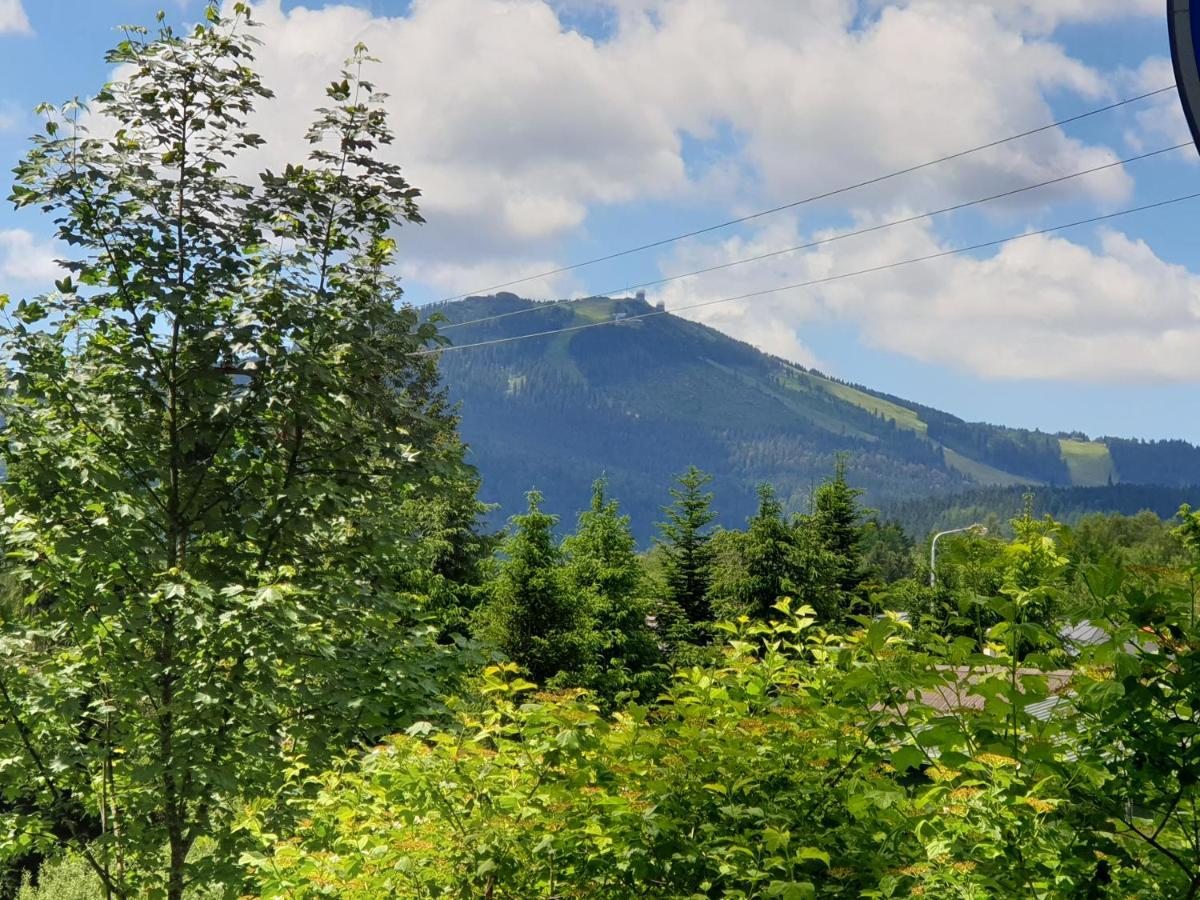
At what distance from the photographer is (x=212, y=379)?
510 cm

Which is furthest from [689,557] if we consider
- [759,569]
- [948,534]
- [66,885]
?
[948,534]

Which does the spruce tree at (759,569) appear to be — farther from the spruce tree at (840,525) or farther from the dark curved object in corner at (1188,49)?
the dark curved object in corner at (1188,49)

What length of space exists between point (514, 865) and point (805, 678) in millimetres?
1597

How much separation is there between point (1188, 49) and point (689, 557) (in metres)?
26.2

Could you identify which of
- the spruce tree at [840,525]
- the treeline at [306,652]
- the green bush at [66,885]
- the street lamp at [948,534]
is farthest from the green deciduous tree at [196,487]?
the spruce tree at [840,525]

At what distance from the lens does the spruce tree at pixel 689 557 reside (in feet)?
92.5

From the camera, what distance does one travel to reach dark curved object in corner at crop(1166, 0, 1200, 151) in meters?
2.69

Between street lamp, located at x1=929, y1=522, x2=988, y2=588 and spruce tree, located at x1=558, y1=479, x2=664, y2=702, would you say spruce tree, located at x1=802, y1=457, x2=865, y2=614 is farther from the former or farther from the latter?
spruce tree, located at x1=558, y1=479, x2=664, y2=702

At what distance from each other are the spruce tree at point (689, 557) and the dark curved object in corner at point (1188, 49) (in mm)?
25360

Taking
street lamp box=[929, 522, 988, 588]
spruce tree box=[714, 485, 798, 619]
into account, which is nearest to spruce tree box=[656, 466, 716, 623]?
spruce tree box=[714, 485, 798, 619]

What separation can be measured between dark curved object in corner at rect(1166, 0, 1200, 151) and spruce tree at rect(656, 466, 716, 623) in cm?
2536

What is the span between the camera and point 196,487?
5266mm

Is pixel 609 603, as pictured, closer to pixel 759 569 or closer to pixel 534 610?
pixel 534 610

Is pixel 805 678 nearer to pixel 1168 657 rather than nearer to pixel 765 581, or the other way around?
pixel 1168 657
